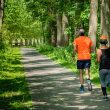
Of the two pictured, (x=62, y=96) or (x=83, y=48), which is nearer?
(x=62, y=96)

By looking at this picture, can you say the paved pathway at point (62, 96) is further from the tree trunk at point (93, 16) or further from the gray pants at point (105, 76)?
the tree trunk at point (93, 16)

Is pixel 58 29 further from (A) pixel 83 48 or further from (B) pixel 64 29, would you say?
(A) pixel 83 48

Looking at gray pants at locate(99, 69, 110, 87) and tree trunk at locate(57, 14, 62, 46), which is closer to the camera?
gray pants at locate(99, 69, 110, 87)

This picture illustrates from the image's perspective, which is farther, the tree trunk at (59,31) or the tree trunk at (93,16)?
the tree trunk at (59,31)

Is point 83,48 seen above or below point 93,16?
below

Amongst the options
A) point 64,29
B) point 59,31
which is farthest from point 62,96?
point 59,31

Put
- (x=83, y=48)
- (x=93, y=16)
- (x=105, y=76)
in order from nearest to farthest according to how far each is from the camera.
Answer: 1. (x=105, y=76)
2. (x=83, y=48)
3. (x=93, y=16)

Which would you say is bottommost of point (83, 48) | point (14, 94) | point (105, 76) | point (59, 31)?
point (14, 94)

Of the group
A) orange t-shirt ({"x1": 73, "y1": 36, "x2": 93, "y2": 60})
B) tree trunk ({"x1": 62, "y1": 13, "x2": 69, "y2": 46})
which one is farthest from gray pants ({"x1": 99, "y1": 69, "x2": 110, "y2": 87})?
tree trunk ({"x1": 62, "y1": 13, "x2": 69, "y2": 46})

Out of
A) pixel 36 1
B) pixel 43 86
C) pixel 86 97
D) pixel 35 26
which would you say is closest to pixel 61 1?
pixel 36 1

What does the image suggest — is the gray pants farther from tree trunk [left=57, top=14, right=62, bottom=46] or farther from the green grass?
tree trunk [left=57, top=14, right=62, bottom=46]

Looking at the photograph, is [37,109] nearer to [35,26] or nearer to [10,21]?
[10,21]

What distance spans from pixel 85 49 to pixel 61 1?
28401 mm

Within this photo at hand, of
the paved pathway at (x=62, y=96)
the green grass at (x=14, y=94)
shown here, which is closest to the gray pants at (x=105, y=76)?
the paved pathway at (x=62, y=96)
